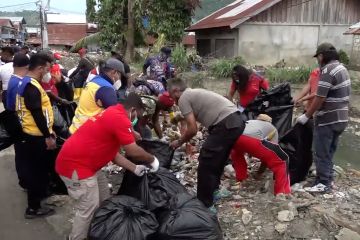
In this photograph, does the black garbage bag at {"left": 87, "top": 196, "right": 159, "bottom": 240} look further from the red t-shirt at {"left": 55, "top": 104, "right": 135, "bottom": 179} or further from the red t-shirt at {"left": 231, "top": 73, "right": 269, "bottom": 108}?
the red t-shirt at {"left": 231, "top": 73, "right": 269, "bottom": 108}

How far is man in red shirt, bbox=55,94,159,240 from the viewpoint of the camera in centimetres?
293

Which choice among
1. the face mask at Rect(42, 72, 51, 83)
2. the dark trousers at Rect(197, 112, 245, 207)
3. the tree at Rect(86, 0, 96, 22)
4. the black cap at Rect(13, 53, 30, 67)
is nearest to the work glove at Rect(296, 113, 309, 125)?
the dark trousers at Rect(197, 112, 245, 207)

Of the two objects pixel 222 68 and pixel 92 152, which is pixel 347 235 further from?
pixel 222 68

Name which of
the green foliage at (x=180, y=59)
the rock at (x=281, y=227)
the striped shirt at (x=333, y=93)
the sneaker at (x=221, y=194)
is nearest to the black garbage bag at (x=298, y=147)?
the striped shirt at (x=333, y=93)

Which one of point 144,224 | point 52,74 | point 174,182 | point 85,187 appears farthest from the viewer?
point 52,74

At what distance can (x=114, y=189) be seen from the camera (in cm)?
463

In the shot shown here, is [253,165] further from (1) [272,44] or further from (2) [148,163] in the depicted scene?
(1) [272,44]

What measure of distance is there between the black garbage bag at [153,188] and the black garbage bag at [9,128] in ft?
4.11

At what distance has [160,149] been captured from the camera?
14.3ft

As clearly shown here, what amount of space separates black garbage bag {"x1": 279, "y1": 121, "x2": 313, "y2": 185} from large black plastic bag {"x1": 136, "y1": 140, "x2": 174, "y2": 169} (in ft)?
4.40

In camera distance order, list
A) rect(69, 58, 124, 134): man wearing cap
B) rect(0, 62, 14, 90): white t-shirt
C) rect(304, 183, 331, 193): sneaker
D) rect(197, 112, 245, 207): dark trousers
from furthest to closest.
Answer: rect(0, 62, 14, 90): white t-shirt < rect(304, 183, 331, 193): sneaker < rect(69, 58, 124, 134): man wearing cap < rect(197, 112, 245, 207): dark trousers

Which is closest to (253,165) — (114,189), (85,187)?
(114,189)

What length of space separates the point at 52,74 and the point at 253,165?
130 inches

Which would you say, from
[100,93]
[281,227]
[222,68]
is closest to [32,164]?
[100,93]
